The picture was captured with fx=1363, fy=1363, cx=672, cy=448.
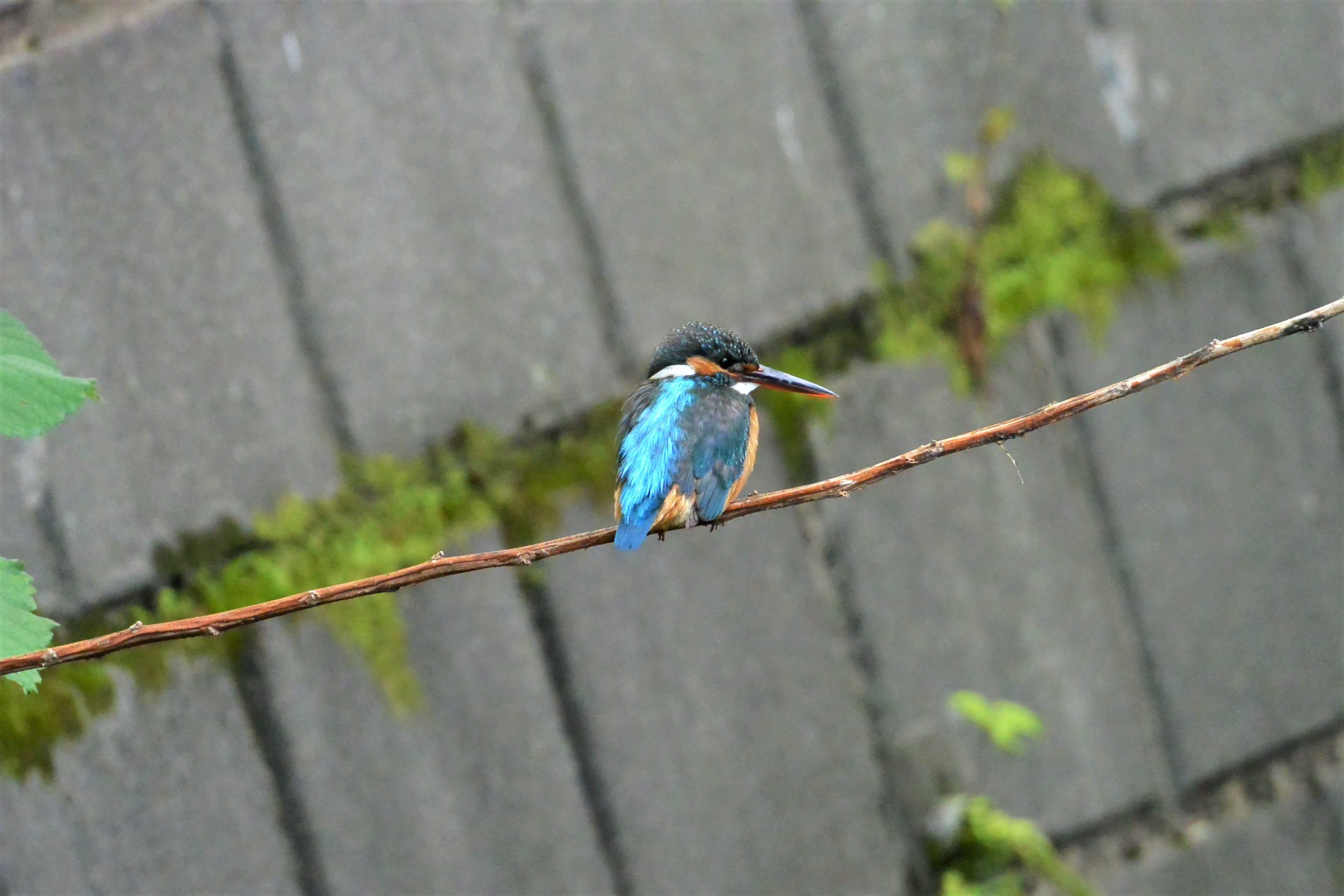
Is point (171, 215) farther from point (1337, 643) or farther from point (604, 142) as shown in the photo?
point (1337, 643)

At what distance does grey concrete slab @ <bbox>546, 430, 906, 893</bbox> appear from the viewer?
2.23 m

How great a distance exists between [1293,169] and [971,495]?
96 centimetres

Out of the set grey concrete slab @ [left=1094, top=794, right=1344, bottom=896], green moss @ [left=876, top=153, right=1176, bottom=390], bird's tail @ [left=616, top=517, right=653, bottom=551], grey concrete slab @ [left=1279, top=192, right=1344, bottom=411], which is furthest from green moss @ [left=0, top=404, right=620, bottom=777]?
grey concrete slab @ [left=1279, top=192, right=1344, bottom=411]

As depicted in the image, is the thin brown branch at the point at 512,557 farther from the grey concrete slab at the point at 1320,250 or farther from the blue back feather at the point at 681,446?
the grey concrete slab at the point at 1320,250

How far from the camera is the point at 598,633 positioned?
2236mm

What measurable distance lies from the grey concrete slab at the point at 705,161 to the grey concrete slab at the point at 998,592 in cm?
23

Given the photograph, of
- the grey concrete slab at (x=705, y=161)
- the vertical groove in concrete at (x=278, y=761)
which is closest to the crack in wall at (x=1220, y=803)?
the grey concrete slab at (x=705, y=161)

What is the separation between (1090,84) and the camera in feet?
8.43

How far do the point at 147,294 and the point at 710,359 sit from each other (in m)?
0.85

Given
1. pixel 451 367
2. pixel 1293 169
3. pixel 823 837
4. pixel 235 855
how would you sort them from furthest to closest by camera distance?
pixel 1293 169, pixel 823 837, pixel 451 367, pixel 235 855

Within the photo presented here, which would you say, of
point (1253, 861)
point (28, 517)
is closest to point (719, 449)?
point (28, 517)

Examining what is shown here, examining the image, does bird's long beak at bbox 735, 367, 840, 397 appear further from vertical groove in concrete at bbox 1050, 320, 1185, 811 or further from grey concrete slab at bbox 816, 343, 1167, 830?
vertical groove in concrete at bbox 1050, 320, 1185, 811

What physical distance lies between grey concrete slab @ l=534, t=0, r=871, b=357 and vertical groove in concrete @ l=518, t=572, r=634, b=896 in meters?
0.47

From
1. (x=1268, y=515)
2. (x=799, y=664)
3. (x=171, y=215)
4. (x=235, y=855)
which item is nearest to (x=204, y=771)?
(x=235, y=855)
